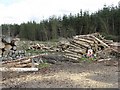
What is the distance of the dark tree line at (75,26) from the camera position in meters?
35.2

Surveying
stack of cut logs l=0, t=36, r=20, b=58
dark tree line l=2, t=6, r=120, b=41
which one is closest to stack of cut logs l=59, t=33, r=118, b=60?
stack of cut logs l=0, t=36, r=20, b=58

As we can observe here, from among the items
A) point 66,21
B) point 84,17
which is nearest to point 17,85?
point 84,17

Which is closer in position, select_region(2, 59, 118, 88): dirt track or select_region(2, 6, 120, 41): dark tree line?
select_region(2, 59, 118, 88): dirt track

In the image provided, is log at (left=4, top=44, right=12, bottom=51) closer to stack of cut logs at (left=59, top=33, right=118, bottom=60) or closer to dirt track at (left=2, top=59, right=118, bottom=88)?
stack of cut logs at (left=59, top=33, right=118, bottom=60)

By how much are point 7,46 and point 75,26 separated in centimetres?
2611

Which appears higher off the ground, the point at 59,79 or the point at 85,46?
the point at 85,46

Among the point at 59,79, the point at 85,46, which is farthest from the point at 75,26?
the point at 59,79

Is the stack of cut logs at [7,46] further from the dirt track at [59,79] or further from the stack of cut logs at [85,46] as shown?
the dirt track at [59,79]

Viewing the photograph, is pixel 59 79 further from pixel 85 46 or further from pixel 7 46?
pixel 7 46

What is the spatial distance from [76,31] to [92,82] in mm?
32313

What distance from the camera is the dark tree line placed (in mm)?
35250

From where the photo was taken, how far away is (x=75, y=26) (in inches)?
1629

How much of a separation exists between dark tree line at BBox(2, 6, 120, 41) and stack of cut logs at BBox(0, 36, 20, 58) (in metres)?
12.9

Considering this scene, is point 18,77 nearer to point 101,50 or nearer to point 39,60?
point 39,60
